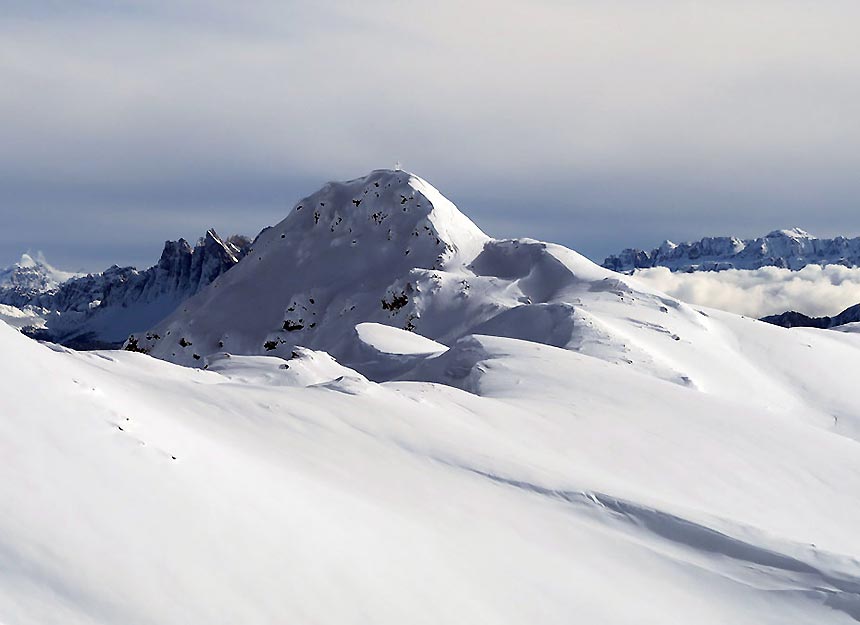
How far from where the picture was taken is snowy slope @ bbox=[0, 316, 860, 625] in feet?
A: 32.9

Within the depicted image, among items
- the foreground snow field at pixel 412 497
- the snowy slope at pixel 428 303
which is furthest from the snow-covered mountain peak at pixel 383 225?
the foreground snow field at pixel 412 497

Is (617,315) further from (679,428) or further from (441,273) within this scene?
(679,428)

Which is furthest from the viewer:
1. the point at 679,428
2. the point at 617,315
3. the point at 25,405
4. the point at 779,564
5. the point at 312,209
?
the point at 312,209

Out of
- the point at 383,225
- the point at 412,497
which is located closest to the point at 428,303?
the point at 383,225

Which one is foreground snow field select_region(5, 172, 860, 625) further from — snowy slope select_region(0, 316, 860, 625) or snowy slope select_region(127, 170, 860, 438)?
snowy slope select_region(127, 170, 860, 438)

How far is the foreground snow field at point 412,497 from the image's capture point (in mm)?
10180

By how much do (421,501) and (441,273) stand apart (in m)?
42.8

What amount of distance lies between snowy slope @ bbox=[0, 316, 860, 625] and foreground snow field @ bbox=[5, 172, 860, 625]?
4 cm

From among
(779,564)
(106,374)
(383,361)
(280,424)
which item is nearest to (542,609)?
(779,564)

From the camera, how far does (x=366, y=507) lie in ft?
45.0

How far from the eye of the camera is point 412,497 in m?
Answer: 14.9

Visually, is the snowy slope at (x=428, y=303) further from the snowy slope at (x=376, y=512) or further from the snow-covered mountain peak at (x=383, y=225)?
the snowy slope at (x=376, y=512)

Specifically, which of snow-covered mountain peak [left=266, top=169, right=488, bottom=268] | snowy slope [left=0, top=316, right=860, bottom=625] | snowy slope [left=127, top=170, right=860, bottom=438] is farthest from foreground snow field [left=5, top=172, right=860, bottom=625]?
snow-covered mountain peak [left=266, top=169, right=488, bottom=268]

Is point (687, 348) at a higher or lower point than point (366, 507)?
higher
